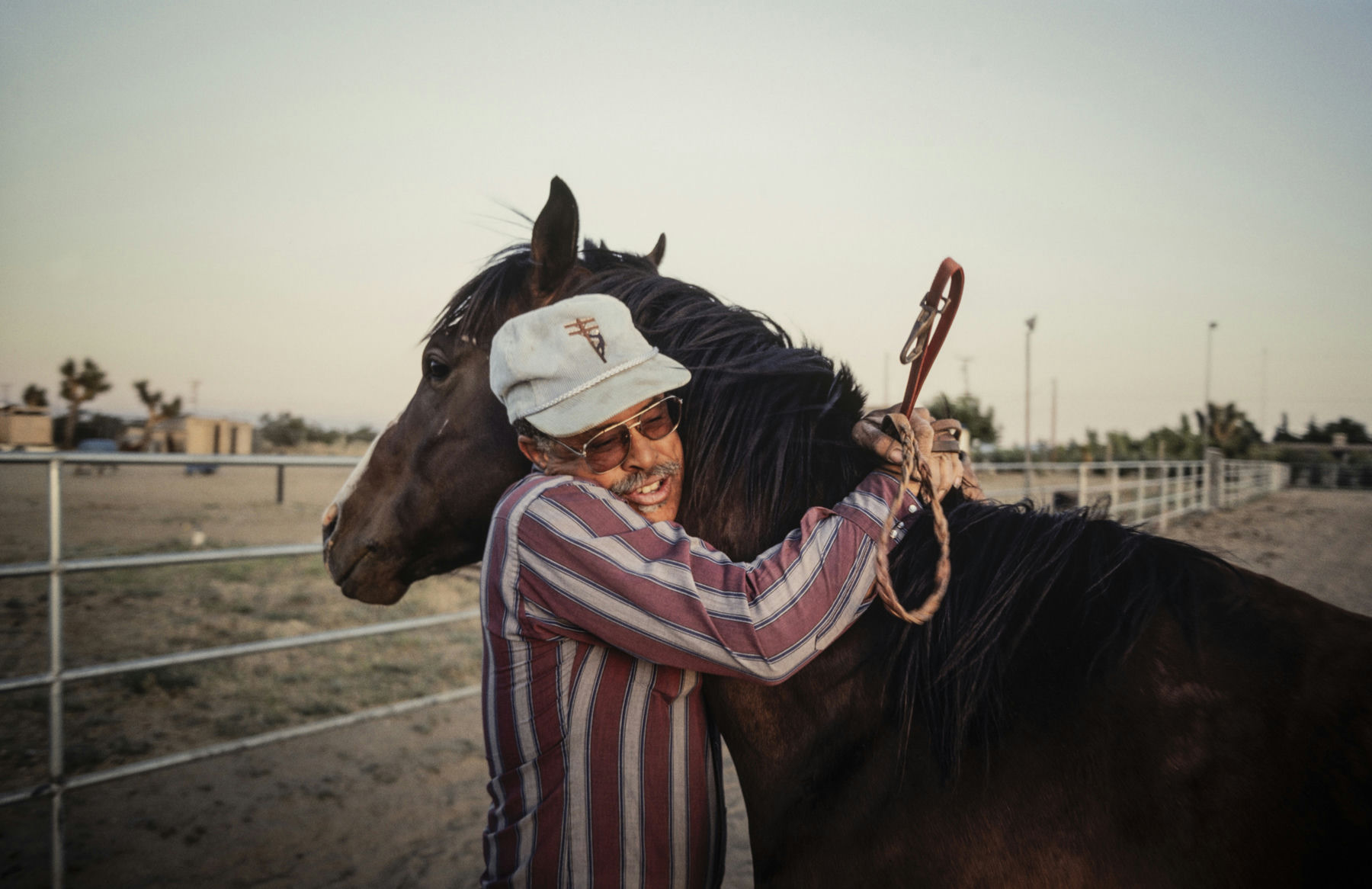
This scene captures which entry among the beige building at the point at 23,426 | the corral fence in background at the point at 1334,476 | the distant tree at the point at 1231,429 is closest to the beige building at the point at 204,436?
the beige building at the point at 23,426

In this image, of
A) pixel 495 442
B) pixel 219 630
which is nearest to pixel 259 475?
pixel 219 630

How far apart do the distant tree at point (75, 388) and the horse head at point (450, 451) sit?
2655 cm

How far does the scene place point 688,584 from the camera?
1073 mm

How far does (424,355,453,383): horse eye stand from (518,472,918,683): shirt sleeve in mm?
741

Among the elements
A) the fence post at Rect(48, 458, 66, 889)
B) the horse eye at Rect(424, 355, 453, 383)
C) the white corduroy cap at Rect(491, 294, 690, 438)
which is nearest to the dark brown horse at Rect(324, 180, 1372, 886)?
the white corduroy cap at Rect(491, 294, 690, 438)

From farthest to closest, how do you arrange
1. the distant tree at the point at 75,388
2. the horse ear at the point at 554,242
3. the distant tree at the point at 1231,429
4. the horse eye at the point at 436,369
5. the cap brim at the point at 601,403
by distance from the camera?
the distant tree at the point at 1231,429 < the distant tree at the point at 75,388 < the horse eye at the point at 436,369 < the horse ear at the point at 554,242 < the cap brim at the point at 601,403

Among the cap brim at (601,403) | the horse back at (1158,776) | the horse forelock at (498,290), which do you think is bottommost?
the horse back at (1158,776)

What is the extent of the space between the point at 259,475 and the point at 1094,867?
87.0ft

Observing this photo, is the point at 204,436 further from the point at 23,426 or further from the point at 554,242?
the point at 554,242

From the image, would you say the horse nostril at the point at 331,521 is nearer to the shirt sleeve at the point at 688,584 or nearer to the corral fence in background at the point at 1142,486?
the shirt sleeve at the point at 688,584

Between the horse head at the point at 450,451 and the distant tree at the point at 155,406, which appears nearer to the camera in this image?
the horse head at the point at 450,451

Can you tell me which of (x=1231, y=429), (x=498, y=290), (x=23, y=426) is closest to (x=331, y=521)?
(x=498, y=290)

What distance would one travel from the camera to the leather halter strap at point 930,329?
4.04 ft

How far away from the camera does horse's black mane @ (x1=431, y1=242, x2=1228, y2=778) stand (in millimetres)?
1109
